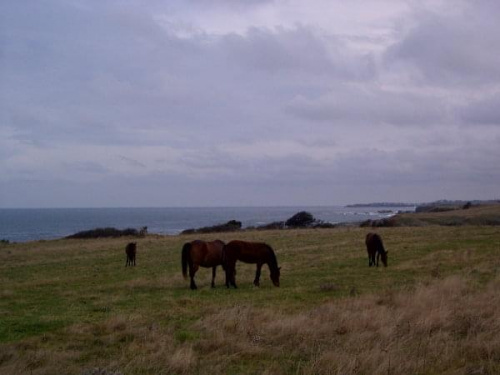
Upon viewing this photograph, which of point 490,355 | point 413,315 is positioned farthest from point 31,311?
point 490,355

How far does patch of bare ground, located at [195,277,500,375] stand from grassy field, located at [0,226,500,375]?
0.08ft

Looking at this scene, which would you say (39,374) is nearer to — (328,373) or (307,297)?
(328,373)


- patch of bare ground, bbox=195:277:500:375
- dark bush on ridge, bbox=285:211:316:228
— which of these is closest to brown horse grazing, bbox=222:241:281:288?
patch of bare ground, bbox=195:277:500:375

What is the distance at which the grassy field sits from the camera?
7.70 m

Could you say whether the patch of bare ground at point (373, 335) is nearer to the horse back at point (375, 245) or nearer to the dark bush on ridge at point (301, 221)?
the horse back at point (375, 245)

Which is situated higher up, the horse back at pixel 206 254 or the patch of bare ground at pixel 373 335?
the horse back at pixel 206 254

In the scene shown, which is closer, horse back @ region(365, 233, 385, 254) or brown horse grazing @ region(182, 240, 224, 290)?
brown horse grazing @ region(182, 240, 224, 290)

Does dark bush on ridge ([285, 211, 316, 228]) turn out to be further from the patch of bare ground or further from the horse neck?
the patch of bare ground

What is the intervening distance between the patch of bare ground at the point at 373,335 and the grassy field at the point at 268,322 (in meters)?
0.02

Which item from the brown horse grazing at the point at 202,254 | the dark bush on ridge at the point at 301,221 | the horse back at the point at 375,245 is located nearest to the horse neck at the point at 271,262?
the brown horse grazing at the point at 202,254

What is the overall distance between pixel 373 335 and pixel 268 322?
7.21ft

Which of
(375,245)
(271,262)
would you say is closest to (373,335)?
(271,262)

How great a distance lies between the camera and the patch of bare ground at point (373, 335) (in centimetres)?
739

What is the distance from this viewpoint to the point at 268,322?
10438mm
